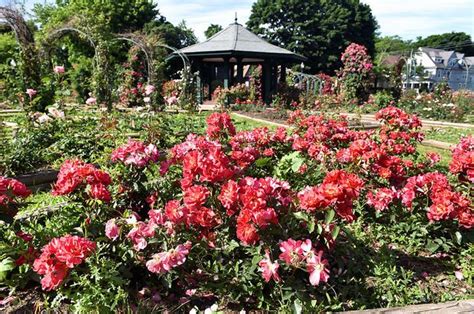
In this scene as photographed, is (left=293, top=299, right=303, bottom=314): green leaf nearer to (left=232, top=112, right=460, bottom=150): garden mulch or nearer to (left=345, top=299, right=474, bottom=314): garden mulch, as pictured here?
(left=345, top=299, right=474, bottom=314): garden mulch

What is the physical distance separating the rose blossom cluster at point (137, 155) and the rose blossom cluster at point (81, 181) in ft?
0.91

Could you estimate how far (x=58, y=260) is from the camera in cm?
186

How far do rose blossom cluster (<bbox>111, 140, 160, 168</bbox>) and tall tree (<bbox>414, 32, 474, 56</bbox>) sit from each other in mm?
88345

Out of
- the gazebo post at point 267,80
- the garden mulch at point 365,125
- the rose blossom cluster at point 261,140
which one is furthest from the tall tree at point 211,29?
the rose blossom cluster at point 261,140

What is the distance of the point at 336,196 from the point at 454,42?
90361mm

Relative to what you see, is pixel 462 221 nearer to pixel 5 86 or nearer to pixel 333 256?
pixel 333 256

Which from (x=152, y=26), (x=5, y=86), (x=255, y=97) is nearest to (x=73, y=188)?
(x=5, y=86)

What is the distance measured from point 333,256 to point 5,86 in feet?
44.0

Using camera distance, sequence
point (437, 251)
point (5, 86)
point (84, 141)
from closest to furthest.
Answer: point (437, 251), point (84, 141), point (5, 86)

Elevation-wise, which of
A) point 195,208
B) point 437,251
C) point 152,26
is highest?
point 152,26

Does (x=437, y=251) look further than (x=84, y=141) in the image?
No

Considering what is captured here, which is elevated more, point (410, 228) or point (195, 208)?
point (195, 208)

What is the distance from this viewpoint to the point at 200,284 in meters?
2.24

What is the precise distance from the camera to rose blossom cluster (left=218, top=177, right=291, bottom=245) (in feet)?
6.36
